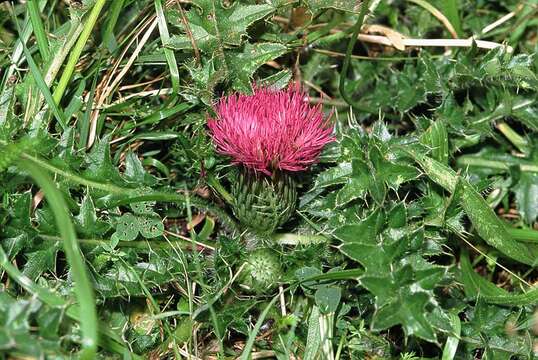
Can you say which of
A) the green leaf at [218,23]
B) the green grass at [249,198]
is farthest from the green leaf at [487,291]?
the green leaf at [218,23]

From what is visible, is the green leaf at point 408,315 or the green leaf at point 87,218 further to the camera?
the green leaf at point 87,218

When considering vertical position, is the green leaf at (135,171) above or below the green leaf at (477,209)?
above

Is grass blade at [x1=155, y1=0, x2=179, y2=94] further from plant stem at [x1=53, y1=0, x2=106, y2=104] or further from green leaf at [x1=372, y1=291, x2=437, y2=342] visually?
green leaf at [x1=372, y1=291, x2=437, y2=342]

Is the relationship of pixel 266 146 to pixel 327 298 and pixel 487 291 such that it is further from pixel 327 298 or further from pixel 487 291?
pixel 487 291

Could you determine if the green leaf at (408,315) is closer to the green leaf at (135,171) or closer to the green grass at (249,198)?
the green grass at (249,198)

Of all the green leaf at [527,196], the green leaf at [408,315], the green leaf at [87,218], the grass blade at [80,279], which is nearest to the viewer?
the grass blade at [80,279]

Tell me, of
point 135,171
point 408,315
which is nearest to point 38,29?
point 135,171

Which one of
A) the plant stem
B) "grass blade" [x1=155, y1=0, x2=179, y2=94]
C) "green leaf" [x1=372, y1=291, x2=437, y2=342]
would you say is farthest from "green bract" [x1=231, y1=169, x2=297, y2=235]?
the plant stem
